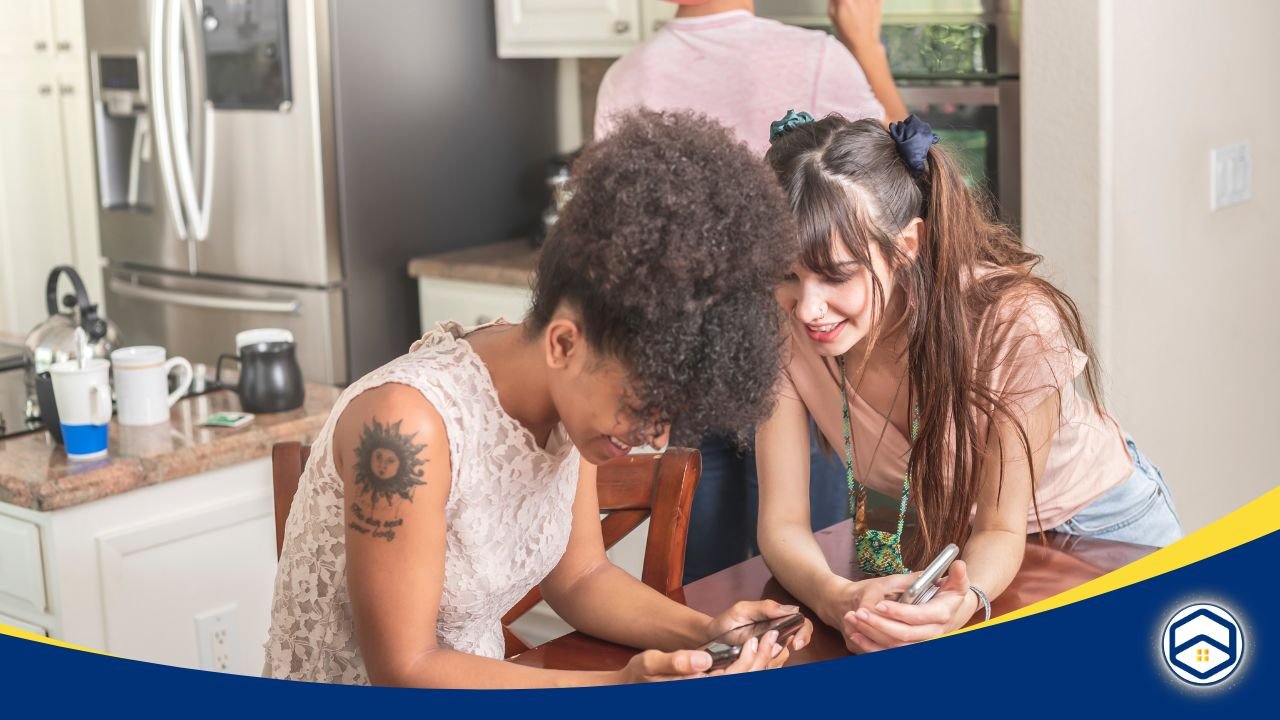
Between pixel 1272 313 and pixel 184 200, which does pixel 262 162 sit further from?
pixel 1272 313

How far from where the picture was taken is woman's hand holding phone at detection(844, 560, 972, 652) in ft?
4.03

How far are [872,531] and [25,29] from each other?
3646 millimetres

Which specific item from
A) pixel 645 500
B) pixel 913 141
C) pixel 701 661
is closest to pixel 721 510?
pixel 645 500

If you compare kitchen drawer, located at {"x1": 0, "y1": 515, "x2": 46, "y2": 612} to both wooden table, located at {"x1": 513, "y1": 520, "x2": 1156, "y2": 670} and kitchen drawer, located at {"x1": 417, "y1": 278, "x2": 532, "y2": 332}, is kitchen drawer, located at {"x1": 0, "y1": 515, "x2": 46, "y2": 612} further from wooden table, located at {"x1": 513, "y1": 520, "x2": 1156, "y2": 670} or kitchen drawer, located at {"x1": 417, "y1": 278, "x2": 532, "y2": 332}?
kitchen drawer, located at {"x1": 417, "y1": 278, "x2": 532, "y2": 332}

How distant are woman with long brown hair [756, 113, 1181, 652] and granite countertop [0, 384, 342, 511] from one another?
0.90 metres

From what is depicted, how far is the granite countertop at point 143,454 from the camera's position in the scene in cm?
192

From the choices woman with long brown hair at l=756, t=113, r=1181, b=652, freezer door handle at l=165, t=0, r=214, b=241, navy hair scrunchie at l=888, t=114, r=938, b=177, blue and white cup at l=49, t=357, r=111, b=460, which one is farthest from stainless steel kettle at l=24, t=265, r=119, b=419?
navy hair scrunchie at l=888, t=114, r=938, b=177

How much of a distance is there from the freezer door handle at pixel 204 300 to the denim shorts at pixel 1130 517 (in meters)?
2.19

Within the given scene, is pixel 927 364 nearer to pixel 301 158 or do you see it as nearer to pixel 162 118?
pixel 301 158

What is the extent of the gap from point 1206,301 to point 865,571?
150 cm

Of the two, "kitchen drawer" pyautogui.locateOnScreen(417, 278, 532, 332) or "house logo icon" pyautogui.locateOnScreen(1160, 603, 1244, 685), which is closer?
"house logo icon" pyautogui.locateOnScreen(1160, 603, 1244, 685)

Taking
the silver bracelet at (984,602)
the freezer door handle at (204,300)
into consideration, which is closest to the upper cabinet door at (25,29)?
the freezer door handle at (204,300)

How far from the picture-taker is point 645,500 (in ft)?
5.25

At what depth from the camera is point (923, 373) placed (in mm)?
1501
